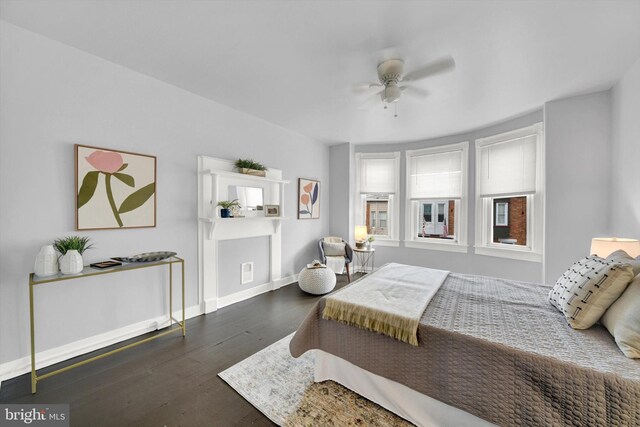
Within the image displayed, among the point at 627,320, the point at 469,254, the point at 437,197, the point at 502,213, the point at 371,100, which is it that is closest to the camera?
the point at 627,320

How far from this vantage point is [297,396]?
70.1 inches

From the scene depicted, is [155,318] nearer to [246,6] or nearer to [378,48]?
[246,6]

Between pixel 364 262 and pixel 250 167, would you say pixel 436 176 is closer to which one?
pixel 364 262

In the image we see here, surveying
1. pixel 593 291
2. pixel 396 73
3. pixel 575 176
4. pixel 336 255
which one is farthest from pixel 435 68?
pixel 336 255

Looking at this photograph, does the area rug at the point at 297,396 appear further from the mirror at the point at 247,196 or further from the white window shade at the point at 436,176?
the white window shade at the point at 436,176

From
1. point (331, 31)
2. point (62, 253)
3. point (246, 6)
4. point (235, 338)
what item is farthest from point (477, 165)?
point (62, 253)

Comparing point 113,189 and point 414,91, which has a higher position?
point 414,91

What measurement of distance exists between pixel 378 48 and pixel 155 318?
3.45 meters

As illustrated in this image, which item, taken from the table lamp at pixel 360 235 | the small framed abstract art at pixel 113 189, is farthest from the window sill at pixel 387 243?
the small framed abstract art at pixel 113 189

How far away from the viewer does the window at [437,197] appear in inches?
173

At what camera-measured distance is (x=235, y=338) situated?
257 cm

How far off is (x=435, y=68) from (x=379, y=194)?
325 centimetres

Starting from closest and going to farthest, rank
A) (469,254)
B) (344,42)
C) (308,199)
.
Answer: (344,42)
(469,254)
(308,199)

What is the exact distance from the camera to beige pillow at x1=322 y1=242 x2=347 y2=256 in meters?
4.75
